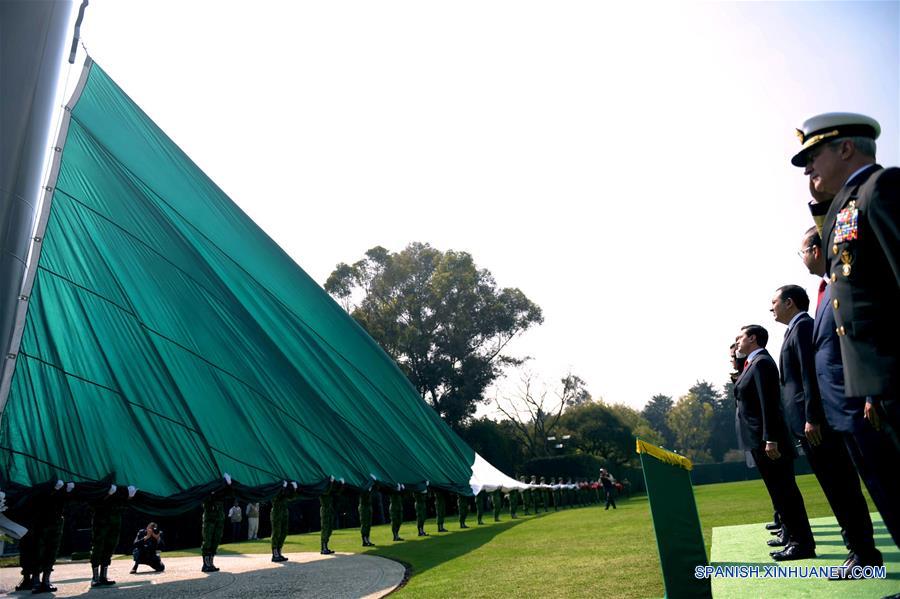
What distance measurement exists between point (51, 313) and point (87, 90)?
314 cm

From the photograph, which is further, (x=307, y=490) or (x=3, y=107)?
(x=307, y=490)

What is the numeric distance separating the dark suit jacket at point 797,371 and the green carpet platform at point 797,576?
851mm

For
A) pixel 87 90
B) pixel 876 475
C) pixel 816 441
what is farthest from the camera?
pixel 87 90

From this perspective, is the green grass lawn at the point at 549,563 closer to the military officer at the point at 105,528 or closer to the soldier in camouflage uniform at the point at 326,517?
the soldier in camouflage uniform at the point at 326,517

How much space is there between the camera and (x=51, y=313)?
8859mm

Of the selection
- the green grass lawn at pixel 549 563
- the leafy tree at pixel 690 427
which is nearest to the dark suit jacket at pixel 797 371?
the green grass lawn at pixel 549 563

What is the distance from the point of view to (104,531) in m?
9.45

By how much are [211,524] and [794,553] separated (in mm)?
9078

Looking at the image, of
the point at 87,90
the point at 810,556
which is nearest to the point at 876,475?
the point at 810,556

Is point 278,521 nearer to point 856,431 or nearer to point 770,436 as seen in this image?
point 770,436

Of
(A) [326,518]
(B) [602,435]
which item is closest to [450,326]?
(B) [602,435]

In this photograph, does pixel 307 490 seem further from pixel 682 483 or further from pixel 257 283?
pixel 682 483

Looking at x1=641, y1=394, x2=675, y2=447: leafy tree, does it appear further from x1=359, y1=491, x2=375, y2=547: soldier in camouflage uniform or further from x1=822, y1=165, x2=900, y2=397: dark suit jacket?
x1=822, y1=165, x2=900, y2=397: dark suit jacket

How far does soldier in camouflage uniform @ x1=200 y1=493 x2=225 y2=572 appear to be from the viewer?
996 cm
